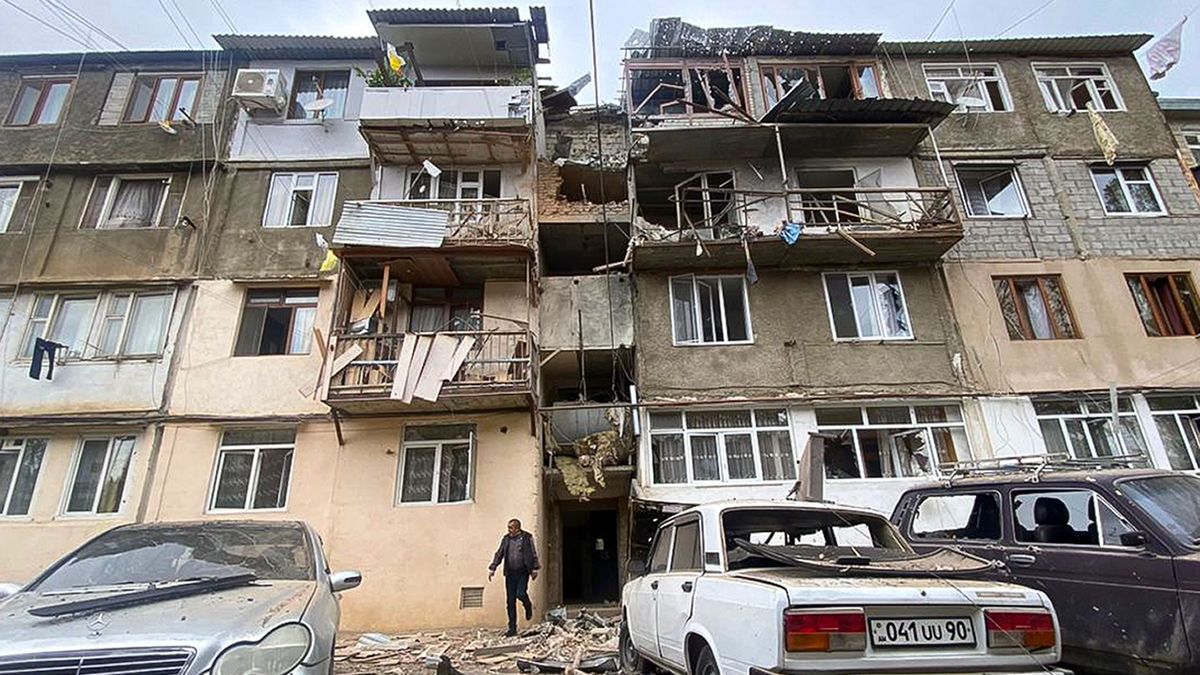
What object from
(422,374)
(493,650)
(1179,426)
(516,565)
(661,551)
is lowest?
(493,650)

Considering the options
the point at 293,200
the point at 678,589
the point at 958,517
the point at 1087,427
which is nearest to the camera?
the point at 678,589

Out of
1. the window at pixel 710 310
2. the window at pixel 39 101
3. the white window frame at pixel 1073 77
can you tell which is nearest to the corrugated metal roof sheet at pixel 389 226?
the window at pixel 710 310

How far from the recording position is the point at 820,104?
44.0 feet

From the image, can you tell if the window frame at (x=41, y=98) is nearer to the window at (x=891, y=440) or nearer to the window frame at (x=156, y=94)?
the window frame at (x=156, y=94)

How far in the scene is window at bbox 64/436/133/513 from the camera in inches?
452

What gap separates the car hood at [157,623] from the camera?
2.91 meters

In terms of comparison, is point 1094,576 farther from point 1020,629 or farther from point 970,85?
point 970,85

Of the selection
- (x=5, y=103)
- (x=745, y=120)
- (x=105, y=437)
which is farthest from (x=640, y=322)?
(x=5, y=103)

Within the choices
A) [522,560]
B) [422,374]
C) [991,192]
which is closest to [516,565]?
[522,560]

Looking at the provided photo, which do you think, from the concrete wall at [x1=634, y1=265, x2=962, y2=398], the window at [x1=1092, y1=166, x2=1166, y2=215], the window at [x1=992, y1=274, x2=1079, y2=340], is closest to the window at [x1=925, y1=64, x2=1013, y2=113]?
the window at [x1=1092, y1=166, x2=1166, y2=215]

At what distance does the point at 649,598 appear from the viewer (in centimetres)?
516

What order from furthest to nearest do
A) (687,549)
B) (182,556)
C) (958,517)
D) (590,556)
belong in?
(590,556)
(958,517)
(687,549)
(182,556)

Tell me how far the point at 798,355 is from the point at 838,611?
1012 centimetres

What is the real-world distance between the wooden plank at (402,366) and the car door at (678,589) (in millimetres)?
7505
